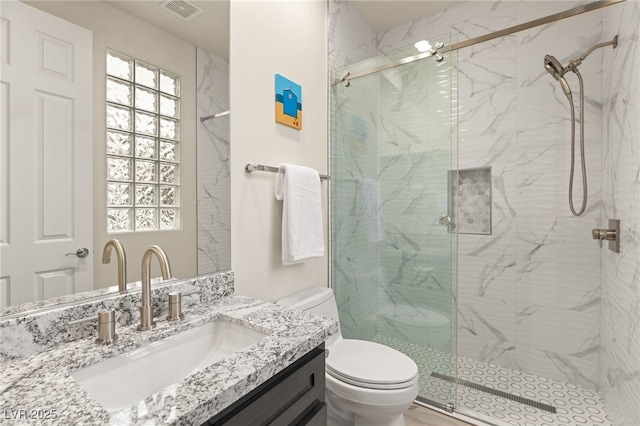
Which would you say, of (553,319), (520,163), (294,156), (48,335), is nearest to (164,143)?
(48,335)

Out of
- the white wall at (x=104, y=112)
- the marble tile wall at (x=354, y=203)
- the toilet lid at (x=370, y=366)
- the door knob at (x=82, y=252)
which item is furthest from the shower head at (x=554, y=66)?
the door knob at (x=82, y=252)

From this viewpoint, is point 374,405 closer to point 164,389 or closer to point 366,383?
point 366,383

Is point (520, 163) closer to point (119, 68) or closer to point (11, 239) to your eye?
point (119, 68)

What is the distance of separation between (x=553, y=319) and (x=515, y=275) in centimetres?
33

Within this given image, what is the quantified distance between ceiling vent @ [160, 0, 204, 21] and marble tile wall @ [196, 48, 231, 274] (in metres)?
0.12

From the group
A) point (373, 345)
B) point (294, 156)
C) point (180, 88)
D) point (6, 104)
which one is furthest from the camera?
point (294, 156)

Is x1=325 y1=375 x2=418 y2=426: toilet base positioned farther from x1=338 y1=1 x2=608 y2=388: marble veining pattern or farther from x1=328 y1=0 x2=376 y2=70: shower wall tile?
x1=328 y1=0 x2=376 y2=70: shower wall tile

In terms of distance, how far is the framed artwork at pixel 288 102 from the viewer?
5.37 feet

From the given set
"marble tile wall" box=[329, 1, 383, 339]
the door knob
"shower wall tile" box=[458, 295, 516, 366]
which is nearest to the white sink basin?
the door knob

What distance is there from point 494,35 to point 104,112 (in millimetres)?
1813

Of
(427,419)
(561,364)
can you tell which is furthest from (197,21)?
(561,364)

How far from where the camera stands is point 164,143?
3.62 ft

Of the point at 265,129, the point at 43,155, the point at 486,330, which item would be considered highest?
the point at 265,129

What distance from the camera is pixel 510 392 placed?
6.30ft
